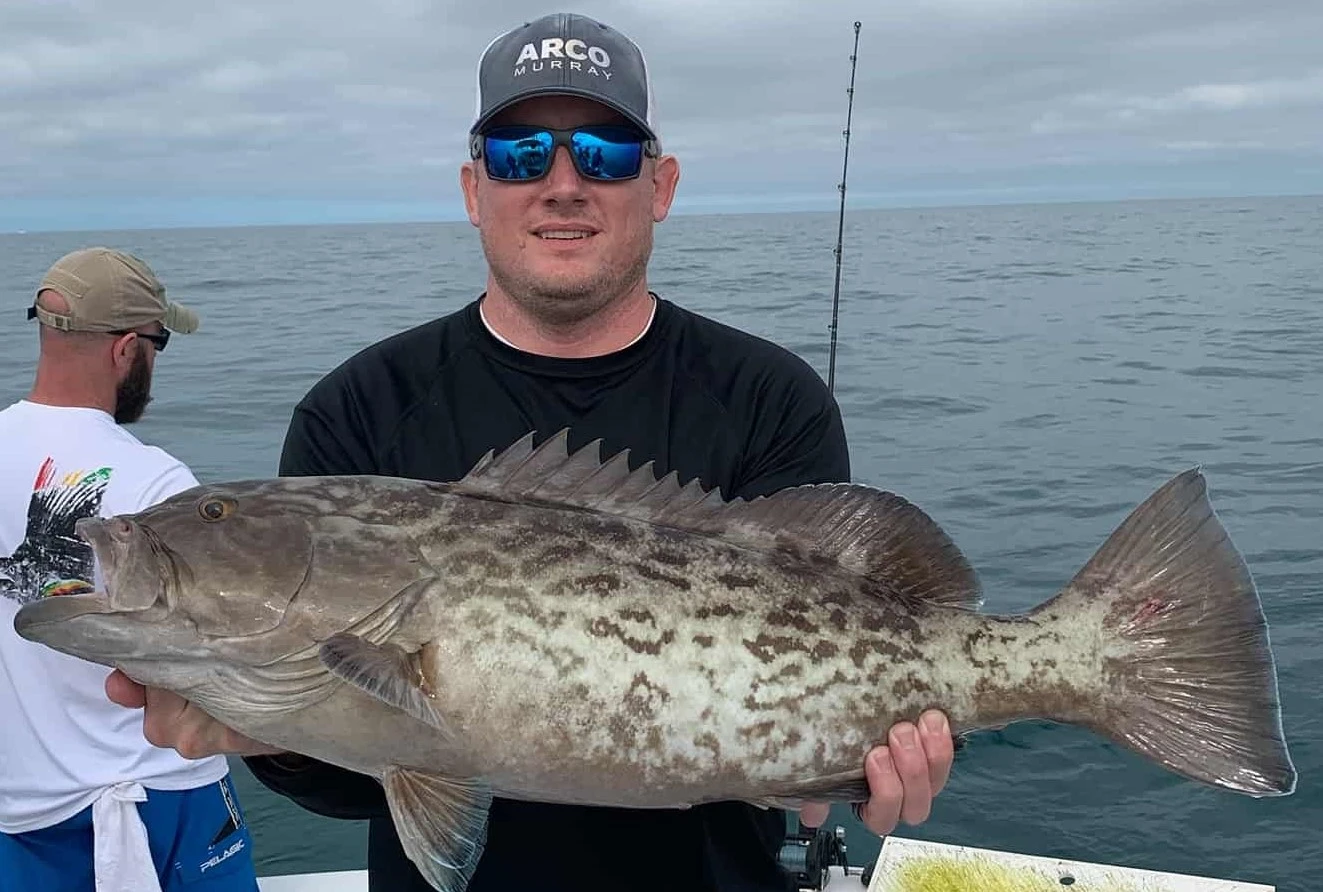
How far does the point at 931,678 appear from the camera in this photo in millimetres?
2629

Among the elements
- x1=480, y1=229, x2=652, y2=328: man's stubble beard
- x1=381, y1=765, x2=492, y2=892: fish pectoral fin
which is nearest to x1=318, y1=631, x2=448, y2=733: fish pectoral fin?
x1=381, y1=765, x2=492, y2=892: fish pectoral fin

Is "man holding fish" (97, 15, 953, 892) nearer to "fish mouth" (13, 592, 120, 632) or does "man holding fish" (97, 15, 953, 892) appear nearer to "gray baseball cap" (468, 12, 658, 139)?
"gray baseball cap" (468, 12, 658, 139)

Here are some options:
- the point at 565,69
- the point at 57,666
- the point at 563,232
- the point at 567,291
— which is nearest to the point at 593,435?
the point at 567,291

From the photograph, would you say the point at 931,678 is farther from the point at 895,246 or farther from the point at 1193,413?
the point at 895,246

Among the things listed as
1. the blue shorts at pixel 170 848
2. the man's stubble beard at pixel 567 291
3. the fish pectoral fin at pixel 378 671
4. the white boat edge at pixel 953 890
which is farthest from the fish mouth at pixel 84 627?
the white boat edge at pixel 953 890

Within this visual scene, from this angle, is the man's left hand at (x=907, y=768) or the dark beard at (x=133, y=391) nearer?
the man's left hand at (x=907, y=768)

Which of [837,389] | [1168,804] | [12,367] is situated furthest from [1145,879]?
[12,367]

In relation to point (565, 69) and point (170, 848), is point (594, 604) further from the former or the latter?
point (170, 848)

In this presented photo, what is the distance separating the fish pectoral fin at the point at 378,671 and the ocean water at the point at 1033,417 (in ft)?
13.5

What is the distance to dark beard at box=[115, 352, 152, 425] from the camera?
4781mm

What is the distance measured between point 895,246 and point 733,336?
198 ft

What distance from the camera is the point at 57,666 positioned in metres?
4.23

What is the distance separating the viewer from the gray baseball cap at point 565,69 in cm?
302

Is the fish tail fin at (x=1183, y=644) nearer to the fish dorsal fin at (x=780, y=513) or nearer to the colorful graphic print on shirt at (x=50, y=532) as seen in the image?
the fish dorsal fin at (x=780, y=513)
